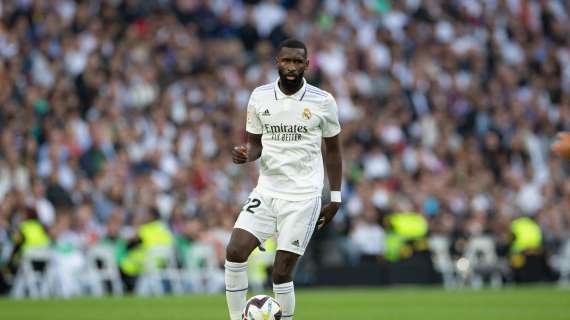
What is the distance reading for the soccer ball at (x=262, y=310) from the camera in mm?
9812

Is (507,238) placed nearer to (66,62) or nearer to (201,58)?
(201,58)

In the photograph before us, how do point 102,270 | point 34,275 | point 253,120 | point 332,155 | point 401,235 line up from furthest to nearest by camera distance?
point 401,235 → point 102,270 → point 34,275 → point 332,155 → point 253,120

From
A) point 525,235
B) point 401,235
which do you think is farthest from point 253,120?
point 525,235

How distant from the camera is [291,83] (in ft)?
33.1

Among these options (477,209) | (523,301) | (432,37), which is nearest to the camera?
(523,301)

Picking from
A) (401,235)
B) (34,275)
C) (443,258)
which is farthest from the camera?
(443,258)

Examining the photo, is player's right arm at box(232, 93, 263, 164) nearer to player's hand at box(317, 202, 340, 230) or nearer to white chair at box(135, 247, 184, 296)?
player's hand at box(317, 202, 340, 230)

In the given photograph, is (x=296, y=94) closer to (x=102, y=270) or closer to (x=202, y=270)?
(x=102, y=270)

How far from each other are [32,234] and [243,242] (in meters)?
10.1

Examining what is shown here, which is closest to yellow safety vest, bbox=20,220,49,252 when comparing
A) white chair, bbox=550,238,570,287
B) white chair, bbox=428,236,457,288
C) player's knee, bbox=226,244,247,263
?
white chair, bbox=428,236,457,288

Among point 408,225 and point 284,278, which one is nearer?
point 284,278

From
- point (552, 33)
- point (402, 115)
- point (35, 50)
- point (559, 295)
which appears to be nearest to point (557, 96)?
point (552, 33)

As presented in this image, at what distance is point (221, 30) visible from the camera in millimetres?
25234

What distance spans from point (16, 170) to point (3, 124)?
1.09 m
